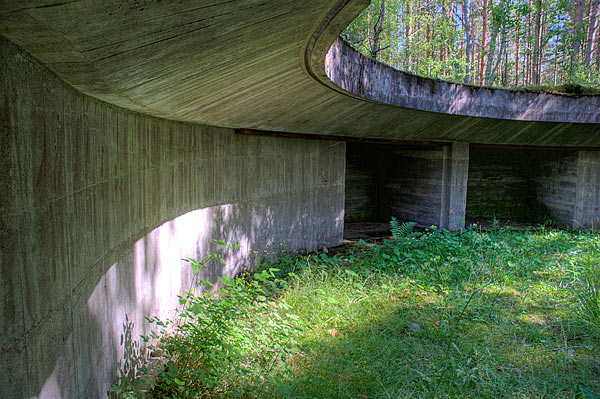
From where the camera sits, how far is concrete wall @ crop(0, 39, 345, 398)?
1.83m

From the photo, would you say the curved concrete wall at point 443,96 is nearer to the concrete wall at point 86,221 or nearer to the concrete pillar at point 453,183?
the concrete pillar at point 453,183

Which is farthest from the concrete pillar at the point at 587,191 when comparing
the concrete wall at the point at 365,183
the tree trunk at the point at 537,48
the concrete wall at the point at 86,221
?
the tree trunk at the point at 537,48

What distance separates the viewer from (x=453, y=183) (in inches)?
457

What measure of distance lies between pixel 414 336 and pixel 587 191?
10.5 meters

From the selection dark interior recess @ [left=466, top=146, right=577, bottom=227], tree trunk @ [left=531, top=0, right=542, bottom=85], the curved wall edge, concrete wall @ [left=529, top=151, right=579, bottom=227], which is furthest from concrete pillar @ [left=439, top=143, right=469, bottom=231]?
tree trunk @ [left=531, top=0, right=542, bottom=85]

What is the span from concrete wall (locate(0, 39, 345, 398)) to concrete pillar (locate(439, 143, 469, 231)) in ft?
23.4

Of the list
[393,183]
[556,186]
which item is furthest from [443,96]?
[556,186]

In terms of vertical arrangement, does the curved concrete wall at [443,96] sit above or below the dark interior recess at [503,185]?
above

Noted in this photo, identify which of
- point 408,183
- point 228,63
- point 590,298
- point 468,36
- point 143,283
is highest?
point 468,36

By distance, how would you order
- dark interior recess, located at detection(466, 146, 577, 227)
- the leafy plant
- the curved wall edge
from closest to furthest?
1. the curved wall edge
2. the leafy plant
3. dark interior recess, located at detection(466, 146, 577, 227)

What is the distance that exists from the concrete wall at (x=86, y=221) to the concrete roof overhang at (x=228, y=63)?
230mm

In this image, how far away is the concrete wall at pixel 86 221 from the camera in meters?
1.83

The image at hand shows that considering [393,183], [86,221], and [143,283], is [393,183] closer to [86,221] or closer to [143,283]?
[143,283]

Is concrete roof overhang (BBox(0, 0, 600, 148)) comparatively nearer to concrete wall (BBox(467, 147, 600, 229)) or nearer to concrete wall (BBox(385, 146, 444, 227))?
concrete wall (BBox(385, 146, 444, 227))
